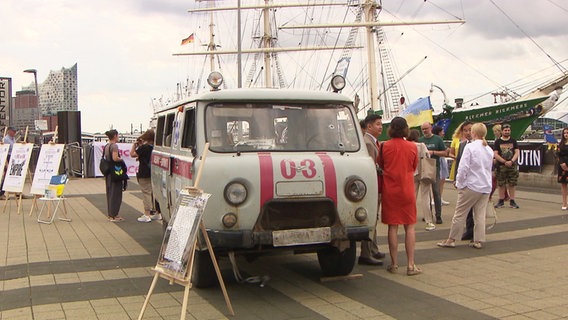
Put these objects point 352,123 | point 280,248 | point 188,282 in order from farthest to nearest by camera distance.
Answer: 1. point 352,123
2. point 280,248
3. point 188,282

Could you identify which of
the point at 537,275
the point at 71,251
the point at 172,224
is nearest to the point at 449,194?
the point at 537,275

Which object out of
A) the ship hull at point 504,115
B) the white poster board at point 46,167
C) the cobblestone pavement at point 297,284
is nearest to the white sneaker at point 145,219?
the cobblestone pavement at point 297,284

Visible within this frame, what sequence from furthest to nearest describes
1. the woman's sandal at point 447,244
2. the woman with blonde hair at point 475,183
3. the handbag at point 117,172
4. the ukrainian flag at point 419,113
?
1. the ukrainian flag at point 419,113
2. the handbag at point 117,172
3. the woman's sandal at point 447,244
4. the woman with blonde hair at point 475,183

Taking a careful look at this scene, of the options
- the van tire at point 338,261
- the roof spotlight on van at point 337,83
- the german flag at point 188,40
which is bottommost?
the van tire at point 338,261

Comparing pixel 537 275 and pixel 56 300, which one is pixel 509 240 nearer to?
pixel 537 275

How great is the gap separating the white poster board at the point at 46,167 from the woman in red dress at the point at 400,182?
26.5ft

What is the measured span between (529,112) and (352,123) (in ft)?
75.4

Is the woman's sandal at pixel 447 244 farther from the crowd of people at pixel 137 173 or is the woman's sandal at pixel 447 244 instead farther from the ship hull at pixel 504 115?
the ship hull at pixel 504 115

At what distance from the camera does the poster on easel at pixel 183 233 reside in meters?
4.80

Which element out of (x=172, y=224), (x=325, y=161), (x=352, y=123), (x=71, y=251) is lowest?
(x=71, y=251)

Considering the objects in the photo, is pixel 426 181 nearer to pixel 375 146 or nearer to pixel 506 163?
pixel 506 163

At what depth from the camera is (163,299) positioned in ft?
19.5

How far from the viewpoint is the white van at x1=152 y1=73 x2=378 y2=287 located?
18.4 feet

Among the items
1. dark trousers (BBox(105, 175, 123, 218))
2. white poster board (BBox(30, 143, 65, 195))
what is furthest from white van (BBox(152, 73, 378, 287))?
white poster board (BBox(30, 143, 65, 195))
